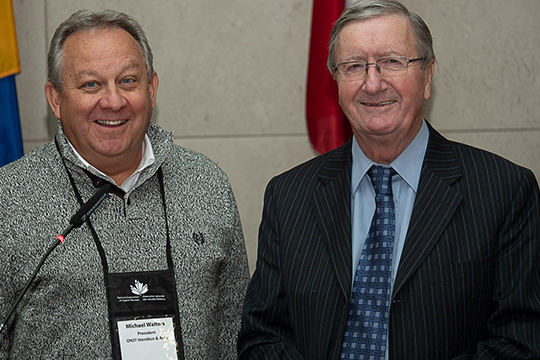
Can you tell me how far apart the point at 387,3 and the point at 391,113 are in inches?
13.5

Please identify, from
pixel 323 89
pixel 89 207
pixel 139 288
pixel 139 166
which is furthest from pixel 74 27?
A: pixel 323 89

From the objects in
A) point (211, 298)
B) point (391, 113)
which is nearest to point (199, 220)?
point (211, 298)

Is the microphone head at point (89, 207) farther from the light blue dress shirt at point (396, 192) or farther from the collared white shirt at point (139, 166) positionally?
the light blue dress shirt at point (396, 192)

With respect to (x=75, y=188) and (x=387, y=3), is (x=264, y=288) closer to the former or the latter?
(x=75, y=188)

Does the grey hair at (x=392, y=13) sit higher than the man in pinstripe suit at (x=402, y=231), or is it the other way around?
the grey hair at (x=392, y=13)

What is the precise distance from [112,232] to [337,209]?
742 millimetres

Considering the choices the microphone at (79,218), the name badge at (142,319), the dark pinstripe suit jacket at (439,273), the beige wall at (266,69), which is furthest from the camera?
the beige wall at (266,69)

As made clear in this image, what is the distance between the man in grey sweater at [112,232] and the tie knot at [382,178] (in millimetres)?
579

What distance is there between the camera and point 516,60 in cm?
317

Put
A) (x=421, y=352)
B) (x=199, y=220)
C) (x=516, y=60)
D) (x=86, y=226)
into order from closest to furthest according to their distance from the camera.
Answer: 1. (x=421, y=352)
2. (x=86, y=226)
3. (x=199, y=220)
4. (x=516, y=60)

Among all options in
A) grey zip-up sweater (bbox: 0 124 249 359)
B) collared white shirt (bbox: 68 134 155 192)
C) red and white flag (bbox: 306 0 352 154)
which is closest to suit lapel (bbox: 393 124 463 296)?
grey zip-up sweater (bbox: 0 124 249 359)

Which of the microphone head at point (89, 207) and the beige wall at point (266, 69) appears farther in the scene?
the beige wall at point (266, 69)

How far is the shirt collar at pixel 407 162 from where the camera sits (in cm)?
188

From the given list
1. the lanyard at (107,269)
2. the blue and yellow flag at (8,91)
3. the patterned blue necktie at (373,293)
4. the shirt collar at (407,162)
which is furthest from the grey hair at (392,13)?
the blue and yellow flag at (8,91)
